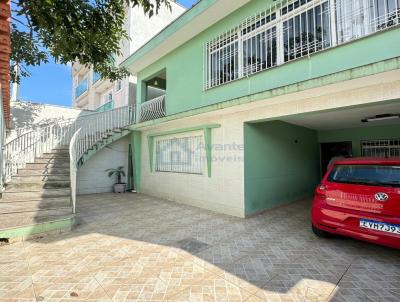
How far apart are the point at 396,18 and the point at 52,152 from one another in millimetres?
10635

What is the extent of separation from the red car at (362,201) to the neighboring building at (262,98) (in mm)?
1224

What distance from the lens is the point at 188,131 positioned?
26.9 ft

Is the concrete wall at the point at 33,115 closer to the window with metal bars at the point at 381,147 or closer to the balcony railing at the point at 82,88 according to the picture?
the balcony railing at the point at 82,88

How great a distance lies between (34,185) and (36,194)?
523mm

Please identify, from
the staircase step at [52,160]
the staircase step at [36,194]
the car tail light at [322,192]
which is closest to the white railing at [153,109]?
the staircase step at [52,160]

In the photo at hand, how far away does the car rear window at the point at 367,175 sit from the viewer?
3.59 m

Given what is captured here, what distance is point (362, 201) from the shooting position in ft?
12.1

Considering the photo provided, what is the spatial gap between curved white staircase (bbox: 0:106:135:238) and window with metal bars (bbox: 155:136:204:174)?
2316 millimetres

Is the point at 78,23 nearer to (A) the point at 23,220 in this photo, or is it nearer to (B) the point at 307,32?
(A) the point at 23,220

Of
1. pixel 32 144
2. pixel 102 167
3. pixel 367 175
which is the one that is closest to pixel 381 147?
pixel 367 175

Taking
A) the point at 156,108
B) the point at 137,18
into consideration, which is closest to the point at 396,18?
the point at 156,108

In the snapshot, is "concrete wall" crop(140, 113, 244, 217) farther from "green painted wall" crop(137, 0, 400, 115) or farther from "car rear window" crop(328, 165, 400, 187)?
"car rear window" crop(328, 165, 400, 187)

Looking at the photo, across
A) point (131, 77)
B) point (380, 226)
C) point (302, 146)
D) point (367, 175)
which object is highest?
point (131, 77)

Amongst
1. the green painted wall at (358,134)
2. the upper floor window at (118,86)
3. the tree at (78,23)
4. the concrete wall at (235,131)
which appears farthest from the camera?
the upper floor window at (118,86)
